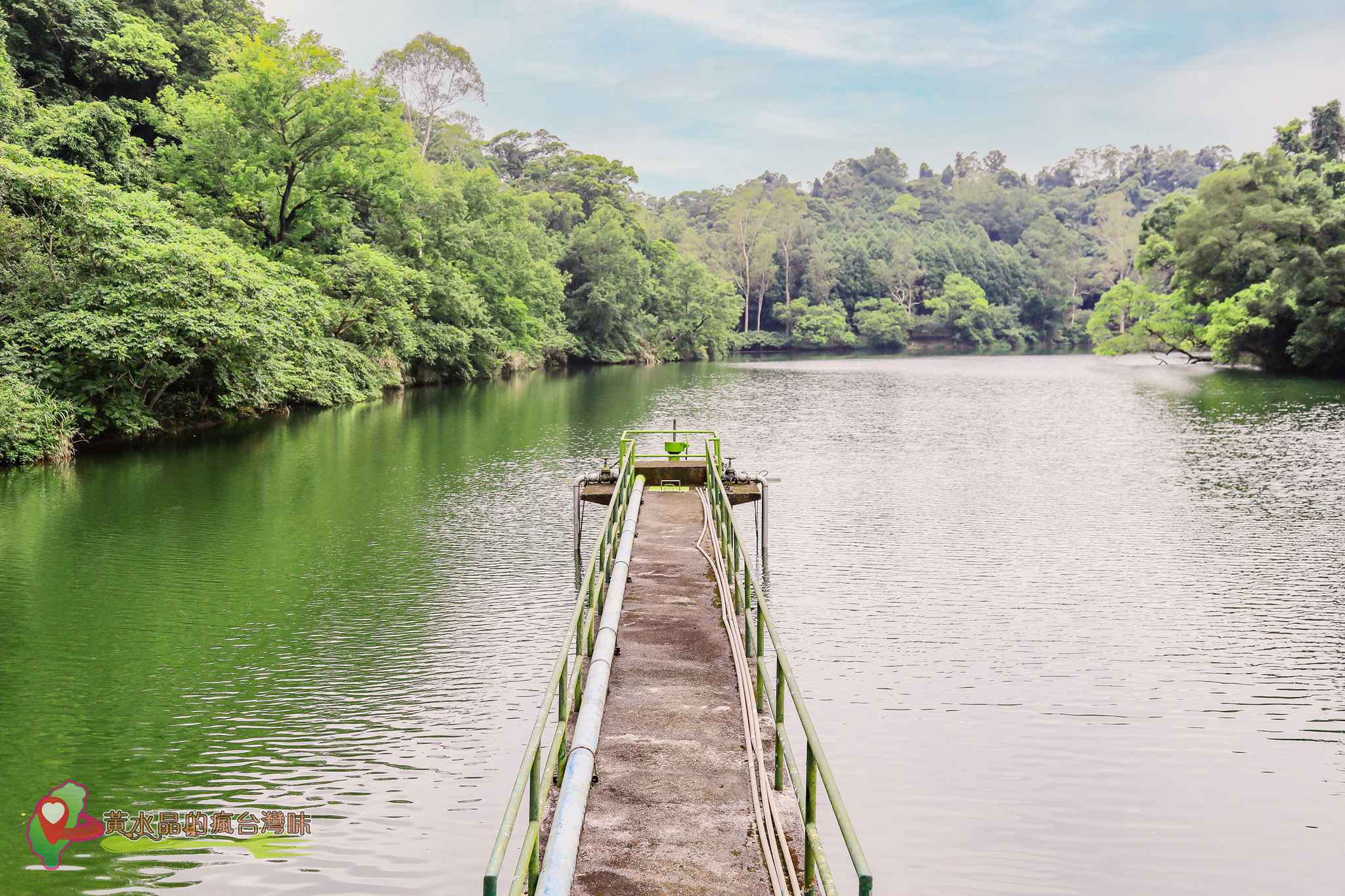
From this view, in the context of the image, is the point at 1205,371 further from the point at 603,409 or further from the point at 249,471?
the point at 249,471

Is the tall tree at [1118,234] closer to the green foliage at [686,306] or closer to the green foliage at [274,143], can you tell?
the green foliage at [686,306]

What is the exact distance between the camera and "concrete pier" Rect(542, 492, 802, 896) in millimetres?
5766

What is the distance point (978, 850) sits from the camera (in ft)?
25.0

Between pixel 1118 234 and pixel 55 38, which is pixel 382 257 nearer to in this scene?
pixel 55 38

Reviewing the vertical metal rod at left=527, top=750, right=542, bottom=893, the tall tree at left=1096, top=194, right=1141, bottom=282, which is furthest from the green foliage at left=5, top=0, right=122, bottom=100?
the tall tree at left=1096, top=194, right=1141, bottom=282

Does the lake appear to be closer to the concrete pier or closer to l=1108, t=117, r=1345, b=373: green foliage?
the concrete pier

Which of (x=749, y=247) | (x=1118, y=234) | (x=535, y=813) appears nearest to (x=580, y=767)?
(x=535, y=813)

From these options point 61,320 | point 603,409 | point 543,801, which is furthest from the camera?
point 603,409

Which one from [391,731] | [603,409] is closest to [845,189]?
[603,409]

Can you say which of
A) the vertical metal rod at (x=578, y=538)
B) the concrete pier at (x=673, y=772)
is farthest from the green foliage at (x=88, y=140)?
the concrete pier at (x=673, y=772)

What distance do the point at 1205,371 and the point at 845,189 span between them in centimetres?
11881

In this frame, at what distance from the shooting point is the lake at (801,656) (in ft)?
25.3

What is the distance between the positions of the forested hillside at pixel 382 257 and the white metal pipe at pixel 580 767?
61.9 feet

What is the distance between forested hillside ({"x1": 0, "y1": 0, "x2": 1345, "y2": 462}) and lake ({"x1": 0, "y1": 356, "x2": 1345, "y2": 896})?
3774mm
